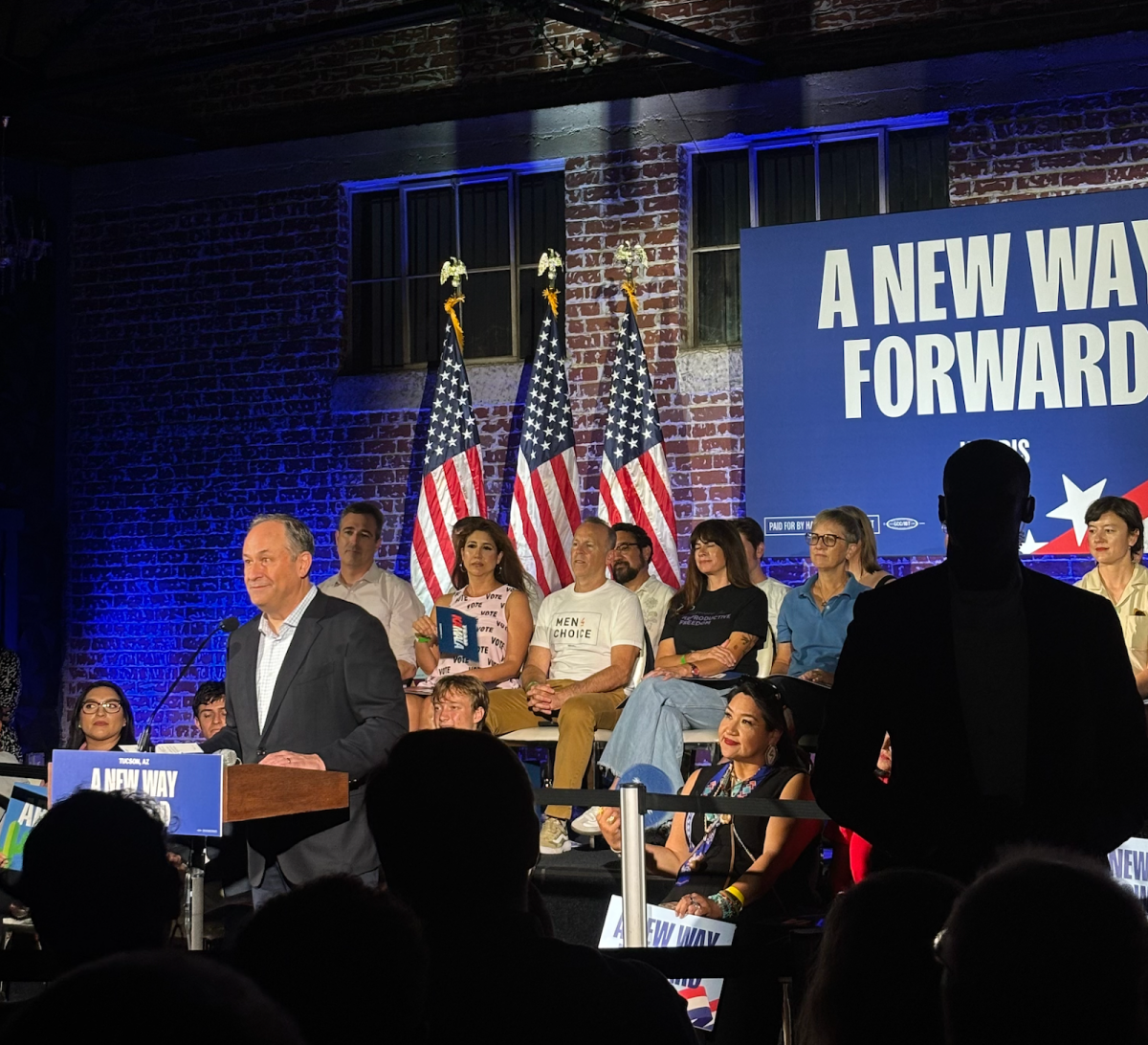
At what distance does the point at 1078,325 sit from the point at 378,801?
6.75m

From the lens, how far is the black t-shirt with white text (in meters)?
7.36

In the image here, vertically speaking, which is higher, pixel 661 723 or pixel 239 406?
pixel 239 406

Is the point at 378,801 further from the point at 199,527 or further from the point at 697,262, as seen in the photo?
the point at 199,527

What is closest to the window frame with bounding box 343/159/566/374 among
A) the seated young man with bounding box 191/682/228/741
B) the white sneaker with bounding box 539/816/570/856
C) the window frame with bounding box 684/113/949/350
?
the window frame with bounding box 684/113/949/350

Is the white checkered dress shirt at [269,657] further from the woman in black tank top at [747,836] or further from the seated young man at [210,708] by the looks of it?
the seated young man at [210,708]

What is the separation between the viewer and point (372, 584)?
877 centimetres

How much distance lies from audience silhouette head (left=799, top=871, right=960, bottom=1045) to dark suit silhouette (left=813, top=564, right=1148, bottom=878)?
2.83 ft

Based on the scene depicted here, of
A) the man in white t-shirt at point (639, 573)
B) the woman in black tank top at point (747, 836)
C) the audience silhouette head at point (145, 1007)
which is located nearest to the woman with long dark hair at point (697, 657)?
the man in white t-shirt at point (639, 573)

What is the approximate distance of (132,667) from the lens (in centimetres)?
1030

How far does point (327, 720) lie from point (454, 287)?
537cm

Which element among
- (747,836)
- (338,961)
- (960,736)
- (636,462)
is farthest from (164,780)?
(636,462)

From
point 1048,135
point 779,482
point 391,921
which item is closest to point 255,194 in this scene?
point 779,482

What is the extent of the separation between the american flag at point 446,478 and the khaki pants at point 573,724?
5.13ft

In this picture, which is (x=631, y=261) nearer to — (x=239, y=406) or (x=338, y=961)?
(x=239, y=406)
